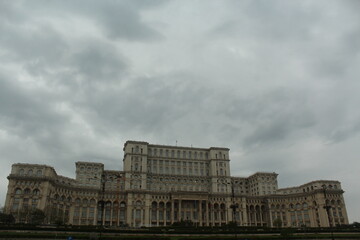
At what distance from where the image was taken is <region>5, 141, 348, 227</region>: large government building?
11162 centimetres

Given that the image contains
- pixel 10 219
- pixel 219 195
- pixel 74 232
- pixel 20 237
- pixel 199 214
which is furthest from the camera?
pixel 219 195

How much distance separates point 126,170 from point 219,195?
41807 mm

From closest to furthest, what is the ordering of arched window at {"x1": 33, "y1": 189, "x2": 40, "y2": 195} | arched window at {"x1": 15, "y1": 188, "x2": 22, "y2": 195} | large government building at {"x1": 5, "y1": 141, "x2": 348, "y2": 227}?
1. arched window at {"x1": 15, "y1": 188, "x2": 22, "y2": 195}
2. arched window at {"x1": 33, "y1": 189, "x2": 40, "y2": 195}
3. large government building at {"x1": 5, "y1": 141, "x2": 348, "y2": 227}

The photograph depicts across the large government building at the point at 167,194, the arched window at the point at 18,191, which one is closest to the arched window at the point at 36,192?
the large government building at the point at 167,194

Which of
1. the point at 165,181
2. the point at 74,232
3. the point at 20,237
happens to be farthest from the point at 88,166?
the point at 20,237

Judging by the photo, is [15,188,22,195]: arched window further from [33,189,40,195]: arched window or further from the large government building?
[33,189,40,195]: arched window

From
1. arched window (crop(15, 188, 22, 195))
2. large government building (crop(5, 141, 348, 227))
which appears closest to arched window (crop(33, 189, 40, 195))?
large government building (crop(5, 141, 348, 227))

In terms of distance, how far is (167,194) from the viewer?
129 metres

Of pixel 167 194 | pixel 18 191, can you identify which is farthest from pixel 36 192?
pixel 167 194

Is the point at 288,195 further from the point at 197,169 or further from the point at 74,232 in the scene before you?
the point at 74,232

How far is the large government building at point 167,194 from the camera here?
11162 centimetres

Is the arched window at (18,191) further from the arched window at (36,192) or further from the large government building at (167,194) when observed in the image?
the arched window at (36,192)

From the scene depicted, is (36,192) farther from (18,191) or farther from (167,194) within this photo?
(167,194)

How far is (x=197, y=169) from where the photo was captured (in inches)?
5630
